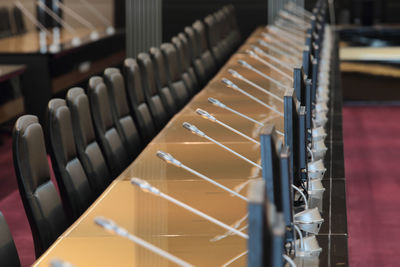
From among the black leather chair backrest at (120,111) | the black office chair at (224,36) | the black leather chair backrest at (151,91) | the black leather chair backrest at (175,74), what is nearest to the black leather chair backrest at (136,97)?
the black leather chair backrest at (151,91)

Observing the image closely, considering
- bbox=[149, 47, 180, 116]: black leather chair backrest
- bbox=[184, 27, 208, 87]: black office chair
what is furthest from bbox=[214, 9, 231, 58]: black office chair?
bbox=[149, 47, 180, 116]: black leather chair backrest

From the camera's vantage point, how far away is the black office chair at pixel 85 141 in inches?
142

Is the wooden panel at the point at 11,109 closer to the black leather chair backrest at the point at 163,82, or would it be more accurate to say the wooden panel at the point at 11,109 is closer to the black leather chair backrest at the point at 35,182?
the black leather chair backrest at the point at 163,82

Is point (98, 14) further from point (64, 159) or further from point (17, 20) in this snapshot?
point (64, 159)

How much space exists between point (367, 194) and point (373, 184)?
0.30m

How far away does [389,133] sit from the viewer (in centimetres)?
755

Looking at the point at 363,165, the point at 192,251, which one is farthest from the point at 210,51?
the point at 192,251

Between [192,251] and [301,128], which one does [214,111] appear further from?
[192,251]

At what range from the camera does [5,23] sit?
31.8ft

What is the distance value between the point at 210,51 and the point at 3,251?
5927 millimetres

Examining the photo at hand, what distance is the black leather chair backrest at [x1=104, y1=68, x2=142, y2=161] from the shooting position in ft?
14.2

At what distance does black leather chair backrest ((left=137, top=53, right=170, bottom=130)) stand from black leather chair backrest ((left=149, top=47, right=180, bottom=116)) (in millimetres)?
100

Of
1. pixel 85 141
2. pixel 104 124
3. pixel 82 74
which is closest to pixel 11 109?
pixel 82 74

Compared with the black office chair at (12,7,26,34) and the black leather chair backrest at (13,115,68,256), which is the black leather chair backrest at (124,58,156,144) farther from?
the black office chair at (12,7,26,34)
